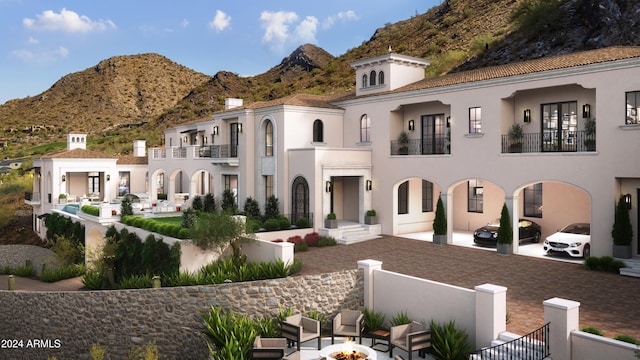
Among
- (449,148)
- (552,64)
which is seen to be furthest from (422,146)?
(552,64)

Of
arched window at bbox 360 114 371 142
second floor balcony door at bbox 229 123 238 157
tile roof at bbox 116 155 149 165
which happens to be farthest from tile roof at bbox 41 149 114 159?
arched window at bbox 360 114 371 142

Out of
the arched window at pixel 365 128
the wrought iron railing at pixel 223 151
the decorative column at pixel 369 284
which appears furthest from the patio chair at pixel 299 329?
the wrought iron railing at pixel 223 151

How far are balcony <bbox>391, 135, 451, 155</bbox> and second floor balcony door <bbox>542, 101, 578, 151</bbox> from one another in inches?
200

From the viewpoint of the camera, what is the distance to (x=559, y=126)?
19.7 meters

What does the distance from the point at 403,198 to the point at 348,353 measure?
15007 millimetres

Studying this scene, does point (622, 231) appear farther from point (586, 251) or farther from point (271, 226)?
point (271, 226)

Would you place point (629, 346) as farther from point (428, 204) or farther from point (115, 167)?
point (115, 167)

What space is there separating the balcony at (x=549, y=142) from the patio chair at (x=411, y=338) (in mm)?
10937

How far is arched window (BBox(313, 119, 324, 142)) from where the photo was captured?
26828 millimetres

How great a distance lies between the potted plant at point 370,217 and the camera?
2495 cm

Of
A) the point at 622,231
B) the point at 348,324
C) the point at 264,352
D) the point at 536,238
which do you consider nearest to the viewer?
the point at 264,352

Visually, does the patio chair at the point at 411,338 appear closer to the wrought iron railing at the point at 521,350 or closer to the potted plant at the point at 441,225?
the wrought iron railing at the point at 521,350

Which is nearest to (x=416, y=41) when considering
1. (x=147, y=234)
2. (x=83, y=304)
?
(x=147, y=234)

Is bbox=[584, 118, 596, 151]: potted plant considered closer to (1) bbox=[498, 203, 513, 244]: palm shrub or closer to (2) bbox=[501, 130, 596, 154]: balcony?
(2) bbox=[501, 130, 596, 154]: balcony
